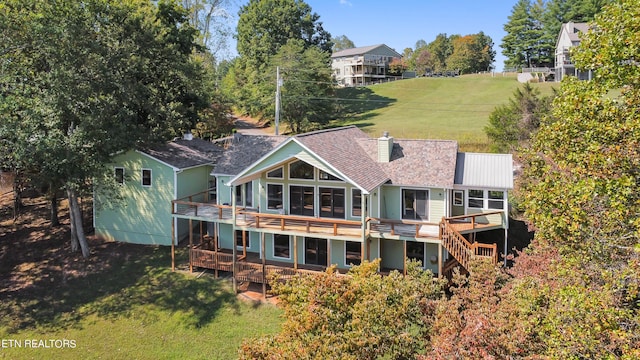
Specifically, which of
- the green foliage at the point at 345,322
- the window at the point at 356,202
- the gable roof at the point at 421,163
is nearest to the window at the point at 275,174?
the window at the point at 356,202

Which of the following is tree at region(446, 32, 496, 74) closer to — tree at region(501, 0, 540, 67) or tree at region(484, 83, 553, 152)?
tree at region(501, 0, 540, 67)

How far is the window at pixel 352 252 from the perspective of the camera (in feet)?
70.4

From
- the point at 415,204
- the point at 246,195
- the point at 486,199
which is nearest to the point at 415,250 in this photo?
the point at 415,204

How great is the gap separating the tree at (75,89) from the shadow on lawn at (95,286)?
160 cm

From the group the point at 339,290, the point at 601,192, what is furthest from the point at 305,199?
the point at 601,192

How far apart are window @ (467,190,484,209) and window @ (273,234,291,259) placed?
8878 millimetres

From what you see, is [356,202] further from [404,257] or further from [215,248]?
[215,248]

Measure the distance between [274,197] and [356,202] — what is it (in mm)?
4281

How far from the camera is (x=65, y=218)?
29109 mm

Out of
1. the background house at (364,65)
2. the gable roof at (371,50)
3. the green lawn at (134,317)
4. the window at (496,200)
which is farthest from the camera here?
the gable roof at (371,50)

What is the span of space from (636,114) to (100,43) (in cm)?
2400

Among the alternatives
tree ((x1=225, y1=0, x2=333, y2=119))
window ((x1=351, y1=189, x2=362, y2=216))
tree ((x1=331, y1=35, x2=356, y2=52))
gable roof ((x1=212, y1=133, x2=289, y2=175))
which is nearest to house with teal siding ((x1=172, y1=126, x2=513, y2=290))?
window ((x1=351, y1=189, x2=362, y2=216))

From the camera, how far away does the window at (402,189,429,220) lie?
827 inches

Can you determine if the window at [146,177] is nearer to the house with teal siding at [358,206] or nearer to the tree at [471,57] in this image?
the house with teal siding at [358,206]
